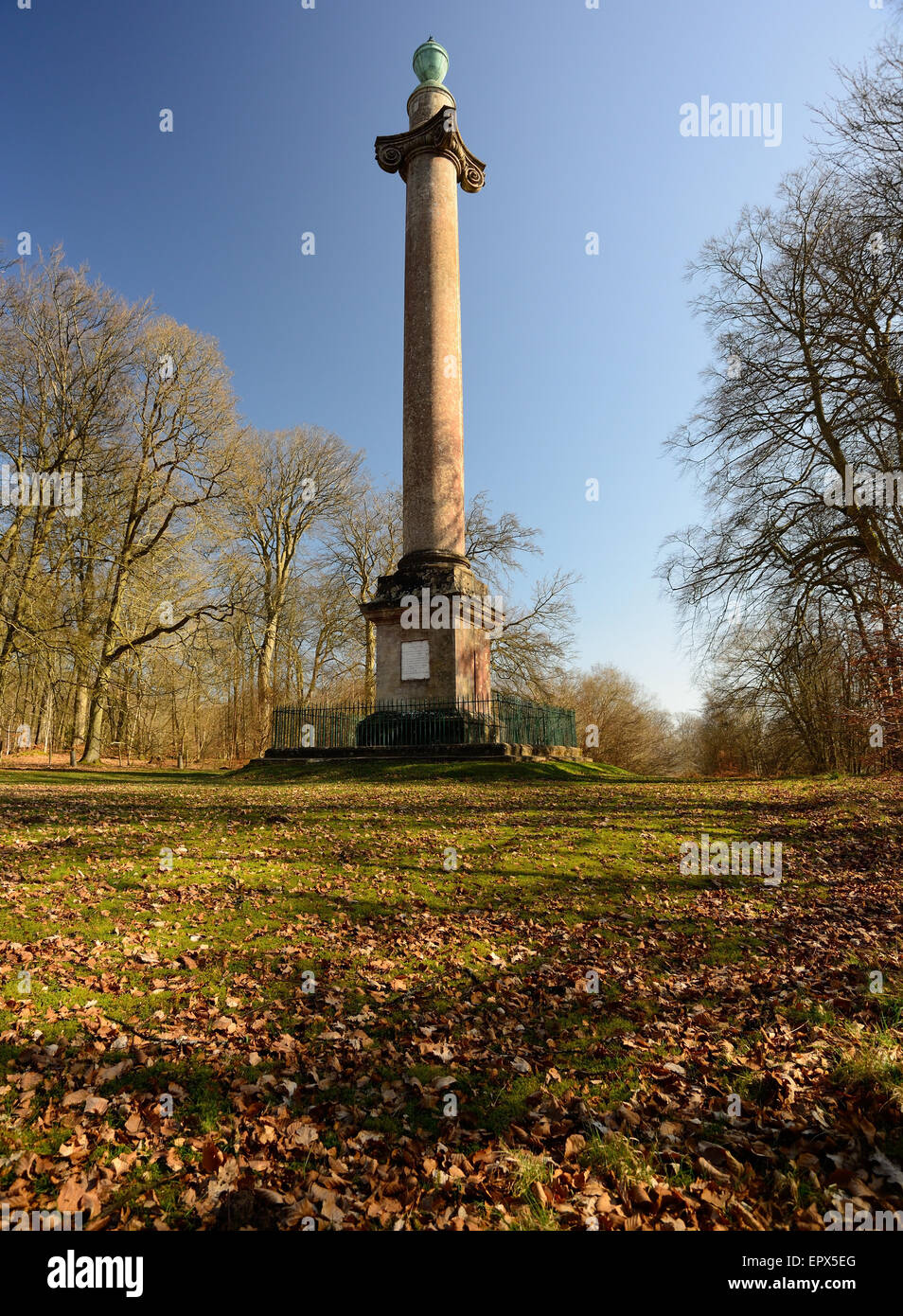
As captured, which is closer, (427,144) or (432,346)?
(432,346)

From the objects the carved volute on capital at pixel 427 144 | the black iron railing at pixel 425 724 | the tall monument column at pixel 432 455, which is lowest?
the black iron railing at pixel 425 724

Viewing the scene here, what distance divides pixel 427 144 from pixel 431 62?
440cm

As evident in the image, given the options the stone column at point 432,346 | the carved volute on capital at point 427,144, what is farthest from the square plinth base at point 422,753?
the carved volute on capital at point 427,144

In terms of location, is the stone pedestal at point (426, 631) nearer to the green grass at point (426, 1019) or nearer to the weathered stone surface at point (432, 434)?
the weathered stone surface at point (432, 434)

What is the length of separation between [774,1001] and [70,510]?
23.1 m

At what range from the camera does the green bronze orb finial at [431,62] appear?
2273 centimetres

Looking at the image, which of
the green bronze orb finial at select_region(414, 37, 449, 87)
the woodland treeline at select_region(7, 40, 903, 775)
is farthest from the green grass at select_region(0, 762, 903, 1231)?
the green bronze orb finial at select_region(414, 37, 449, 87)

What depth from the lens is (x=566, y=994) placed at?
478cm

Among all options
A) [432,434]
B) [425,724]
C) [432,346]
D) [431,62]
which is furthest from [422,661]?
[431,62]

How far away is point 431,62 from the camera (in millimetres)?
22734

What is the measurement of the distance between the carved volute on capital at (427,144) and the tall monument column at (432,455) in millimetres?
31

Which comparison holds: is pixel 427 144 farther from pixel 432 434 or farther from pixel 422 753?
pixel 422 753
